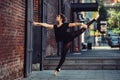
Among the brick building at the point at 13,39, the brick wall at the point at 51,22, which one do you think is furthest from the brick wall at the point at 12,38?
the brick wall at the point at 51,22

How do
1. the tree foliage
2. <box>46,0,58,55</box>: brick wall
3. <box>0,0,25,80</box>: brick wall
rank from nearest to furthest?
1. <box>0,0,25,80</box>: brick wall
2. <box>46,0,58,55</box>: brick wall
3. the tree foliage

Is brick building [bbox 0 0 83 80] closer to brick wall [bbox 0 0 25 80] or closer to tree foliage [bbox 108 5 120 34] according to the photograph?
brick wall [bbox 0 0 25 80]

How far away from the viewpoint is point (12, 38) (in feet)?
33.1

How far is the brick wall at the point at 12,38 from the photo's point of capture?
29.6 feet

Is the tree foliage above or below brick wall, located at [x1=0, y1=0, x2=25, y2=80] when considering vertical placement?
above

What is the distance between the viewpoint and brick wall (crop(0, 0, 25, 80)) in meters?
9.02

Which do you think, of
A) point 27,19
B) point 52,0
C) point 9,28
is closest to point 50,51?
point 52,0

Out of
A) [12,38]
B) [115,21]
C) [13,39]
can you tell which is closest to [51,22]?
[13,39]

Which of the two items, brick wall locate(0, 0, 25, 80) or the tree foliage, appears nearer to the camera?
brick wall locate(0, 0, 25, 80)

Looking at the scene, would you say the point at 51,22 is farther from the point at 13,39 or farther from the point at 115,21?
the point at 115,21

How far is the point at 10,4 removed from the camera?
9.75 meters

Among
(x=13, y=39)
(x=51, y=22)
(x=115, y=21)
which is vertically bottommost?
(x=13, y=39)

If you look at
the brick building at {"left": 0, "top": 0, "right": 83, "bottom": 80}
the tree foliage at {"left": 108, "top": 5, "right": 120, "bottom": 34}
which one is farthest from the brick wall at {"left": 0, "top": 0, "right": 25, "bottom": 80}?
the tree foliage at {"left": 108, "top": 5, "right": 120, "bottom": 34}

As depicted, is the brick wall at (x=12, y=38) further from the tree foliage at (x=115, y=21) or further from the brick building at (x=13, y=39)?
the tree foliage at (x=115, y=21)
